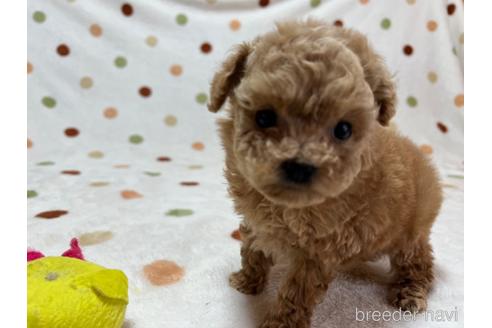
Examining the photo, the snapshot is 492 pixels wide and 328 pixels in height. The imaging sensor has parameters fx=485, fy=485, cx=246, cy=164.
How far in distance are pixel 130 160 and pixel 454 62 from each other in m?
1.72

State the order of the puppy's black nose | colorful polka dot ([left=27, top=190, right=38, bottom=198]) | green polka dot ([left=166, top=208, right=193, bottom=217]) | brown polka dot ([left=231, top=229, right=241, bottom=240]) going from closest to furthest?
the puppy's black nose → brown polka dot ([left=231, top=229, right=241, bottom=240]) → green polka dot ([left=166, top=208, right=193, bottom=217]) → colorful polka dot ([left=27, top=190, right=38, bottom=198])

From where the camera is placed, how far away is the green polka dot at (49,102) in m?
2.45

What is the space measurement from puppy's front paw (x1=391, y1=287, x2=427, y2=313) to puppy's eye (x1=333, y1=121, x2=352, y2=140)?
0.54 meters

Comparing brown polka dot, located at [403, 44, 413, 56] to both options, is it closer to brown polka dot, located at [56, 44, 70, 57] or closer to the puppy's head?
the puppy's head

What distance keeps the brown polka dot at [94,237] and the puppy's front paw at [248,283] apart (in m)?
0.47

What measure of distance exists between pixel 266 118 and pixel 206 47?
1633 millimetres

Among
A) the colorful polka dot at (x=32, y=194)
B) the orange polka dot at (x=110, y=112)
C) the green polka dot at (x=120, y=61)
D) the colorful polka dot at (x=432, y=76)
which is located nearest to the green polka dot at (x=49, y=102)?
the orange polka dot at (x=110, y=112)

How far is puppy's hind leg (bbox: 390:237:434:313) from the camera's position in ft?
4.21

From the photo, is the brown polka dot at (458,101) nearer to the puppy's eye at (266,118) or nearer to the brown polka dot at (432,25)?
the brown polka dot at (432,25)

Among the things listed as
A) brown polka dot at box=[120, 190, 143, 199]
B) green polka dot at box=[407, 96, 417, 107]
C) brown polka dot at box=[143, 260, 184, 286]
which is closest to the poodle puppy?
brown polka dot at box=[143, 260, 184, 286]

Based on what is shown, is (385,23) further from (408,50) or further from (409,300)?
(409,300)

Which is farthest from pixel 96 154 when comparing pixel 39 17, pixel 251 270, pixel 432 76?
pixel 432 76

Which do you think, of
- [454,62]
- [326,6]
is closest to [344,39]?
[326,6]

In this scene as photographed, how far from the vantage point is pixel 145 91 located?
2533mm
